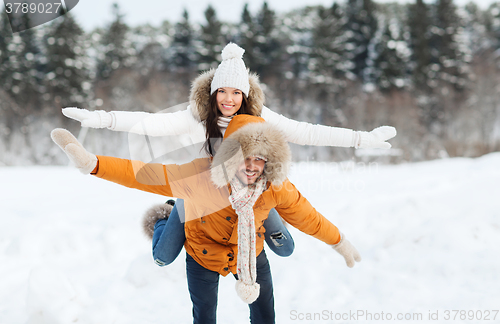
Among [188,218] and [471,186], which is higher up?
[188,218]

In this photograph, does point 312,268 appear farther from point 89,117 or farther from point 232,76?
point 89,117

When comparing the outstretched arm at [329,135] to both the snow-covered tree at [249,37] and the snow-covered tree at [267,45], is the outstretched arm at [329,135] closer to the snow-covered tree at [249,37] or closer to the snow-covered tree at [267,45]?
the snow-covered tree at [249,37]

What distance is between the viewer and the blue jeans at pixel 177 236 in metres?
1.88

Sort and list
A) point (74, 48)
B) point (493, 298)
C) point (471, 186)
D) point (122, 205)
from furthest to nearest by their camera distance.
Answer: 1. point (74, 48)
2. point (122, 205)
3. point (471, 186)
4. point (493, 298)

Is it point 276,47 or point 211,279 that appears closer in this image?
point 211,279

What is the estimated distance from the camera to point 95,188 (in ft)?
21.9

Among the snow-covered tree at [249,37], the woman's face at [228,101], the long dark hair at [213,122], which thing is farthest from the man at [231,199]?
the snow-covered tree at [249,37]

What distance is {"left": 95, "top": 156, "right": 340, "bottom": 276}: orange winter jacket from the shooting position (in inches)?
59.3

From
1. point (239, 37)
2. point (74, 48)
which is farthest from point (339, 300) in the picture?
point (74, 48)

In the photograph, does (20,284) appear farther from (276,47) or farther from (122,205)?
(276,47)

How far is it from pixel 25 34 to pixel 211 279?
25.9 m

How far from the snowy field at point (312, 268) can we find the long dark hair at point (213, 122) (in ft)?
5.01

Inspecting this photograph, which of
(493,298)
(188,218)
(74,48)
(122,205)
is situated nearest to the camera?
(188,218)

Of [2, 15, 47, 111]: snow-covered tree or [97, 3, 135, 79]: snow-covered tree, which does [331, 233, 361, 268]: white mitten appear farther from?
[2, 15, 47, 111]: snow-covered tree
